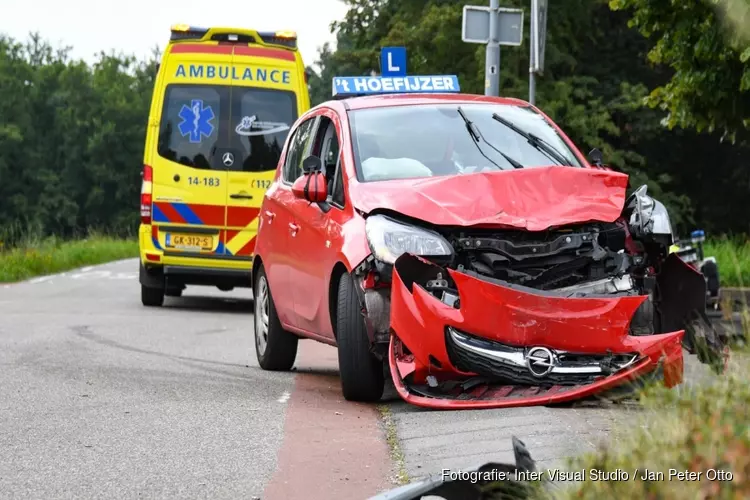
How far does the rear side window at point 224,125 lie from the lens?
55.6 feet

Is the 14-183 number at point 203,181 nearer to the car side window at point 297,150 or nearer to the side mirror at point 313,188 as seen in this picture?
the car side window at point 297,150

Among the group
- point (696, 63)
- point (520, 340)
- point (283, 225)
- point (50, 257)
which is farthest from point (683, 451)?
point (50, 257)

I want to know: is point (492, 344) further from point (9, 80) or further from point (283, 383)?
point (9, 80)

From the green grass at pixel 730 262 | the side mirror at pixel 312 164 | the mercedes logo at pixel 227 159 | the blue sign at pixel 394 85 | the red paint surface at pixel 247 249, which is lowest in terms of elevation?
the green grass at pixel 730 262

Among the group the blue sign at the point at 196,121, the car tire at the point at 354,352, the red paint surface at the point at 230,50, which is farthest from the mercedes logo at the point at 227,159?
the car tire at the point at 354,352

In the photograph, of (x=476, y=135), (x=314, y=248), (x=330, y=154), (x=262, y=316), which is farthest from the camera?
→ (x=262, y=316)

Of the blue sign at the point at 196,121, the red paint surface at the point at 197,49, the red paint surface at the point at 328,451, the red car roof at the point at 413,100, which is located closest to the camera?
the red paint surface at the point at 328,451

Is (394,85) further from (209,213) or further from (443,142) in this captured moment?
(443,142)

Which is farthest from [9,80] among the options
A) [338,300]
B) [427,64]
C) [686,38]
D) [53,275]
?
[338,300]

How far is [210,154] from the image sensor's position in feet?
55.7

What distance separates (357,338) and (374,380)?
0.31 m

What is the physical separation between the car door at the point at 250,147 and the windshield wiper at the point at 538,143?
810 centimetres

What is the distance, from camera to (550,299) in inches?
280

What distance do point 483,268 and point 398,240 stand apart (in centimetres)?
45
